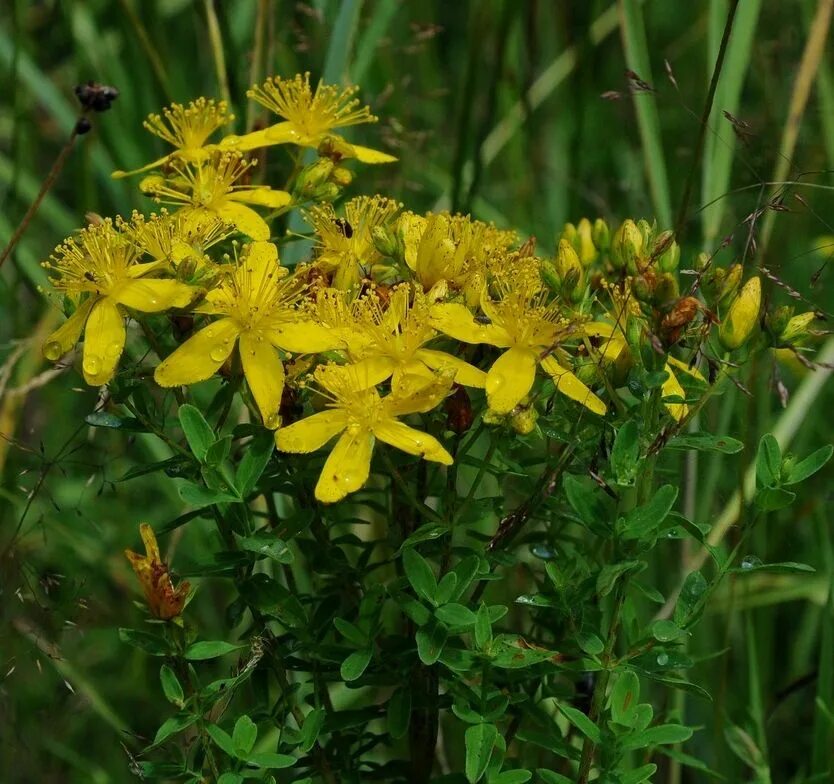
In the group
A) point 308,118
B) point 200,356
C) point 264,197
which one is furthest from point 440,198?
point 200,356

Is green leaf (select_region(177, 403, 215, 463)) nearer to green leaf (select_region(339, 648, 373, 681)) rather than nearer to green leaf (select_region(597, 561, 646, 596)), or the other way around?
green leaf (select_region(339, 648, 373, 681))

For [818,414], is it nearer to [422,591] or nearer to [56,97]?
[422,591]

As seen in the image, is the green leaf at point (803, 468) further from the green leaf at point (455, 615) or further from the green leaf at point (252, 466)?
the green leaf at point (252, 466)

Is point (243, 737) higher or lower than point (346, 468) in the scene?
lower

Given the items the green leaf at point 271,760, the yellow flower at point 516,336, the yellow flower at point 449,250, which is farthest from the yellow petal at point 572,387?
the green leaf at point 271,760

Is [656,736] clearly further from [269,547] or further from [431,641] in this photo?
[269,547]

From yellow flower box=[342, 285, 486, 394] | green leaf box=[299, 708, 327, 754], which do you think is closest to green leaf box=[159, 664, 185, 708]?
green leaf box=[299, 708, 327, 754]

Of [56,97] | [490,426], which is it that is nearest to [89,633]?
[56,97]
